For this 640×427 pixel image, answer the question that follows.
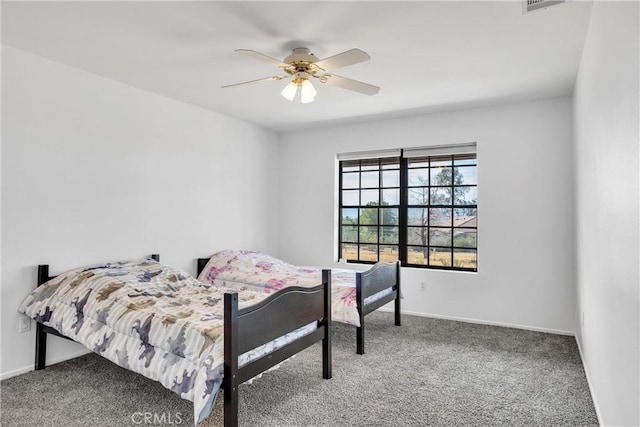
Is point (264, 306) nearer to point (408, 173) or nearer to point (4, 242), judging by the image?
point (4, 242)

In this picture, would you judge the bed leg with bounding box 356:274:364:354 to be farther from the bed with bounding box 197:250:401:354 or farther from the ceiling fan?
the ceiling fan

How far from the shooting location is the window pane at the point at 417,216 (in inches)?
189

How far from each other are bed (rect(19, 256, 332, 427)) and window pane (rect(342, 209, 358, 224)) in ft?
8.12

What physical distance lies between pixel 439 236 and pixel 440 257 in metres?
0.25

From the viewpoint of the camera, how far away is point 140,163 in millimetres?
3764

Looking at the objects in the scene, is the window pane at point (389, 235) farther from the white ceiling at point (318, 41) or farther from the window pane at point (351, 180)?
the white ceiling at point (318, 41)

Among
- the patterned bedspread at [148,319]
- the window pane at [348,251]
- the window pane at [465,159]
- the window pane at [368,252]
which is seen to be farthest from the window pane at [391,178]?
the patterned bedspread at [148,319]

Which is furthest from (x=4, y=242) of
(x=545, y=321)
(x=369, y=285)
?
(x=545, y=321)

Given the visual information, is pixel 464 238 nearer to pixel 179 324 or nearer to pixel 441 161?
pixel 441 161

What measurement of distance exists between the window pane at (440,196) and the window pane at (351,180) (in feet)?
3.44

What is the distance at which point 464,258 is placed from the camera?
15.0ft

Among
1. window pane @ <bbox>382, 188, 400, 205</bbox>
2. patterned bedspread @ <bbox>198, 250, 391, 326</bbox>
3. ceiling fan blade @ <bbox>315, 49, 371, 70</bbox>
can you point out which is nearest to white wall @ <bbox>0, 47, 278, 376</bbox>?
patterned bedspread @ <bbox>198, 250, 391, 326</bbox>

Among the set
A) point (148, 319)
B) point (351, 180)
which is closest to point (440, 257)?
point (351, 180)

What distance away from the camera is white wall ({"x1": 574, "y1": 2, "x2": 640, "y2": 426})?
1430 millimetres
